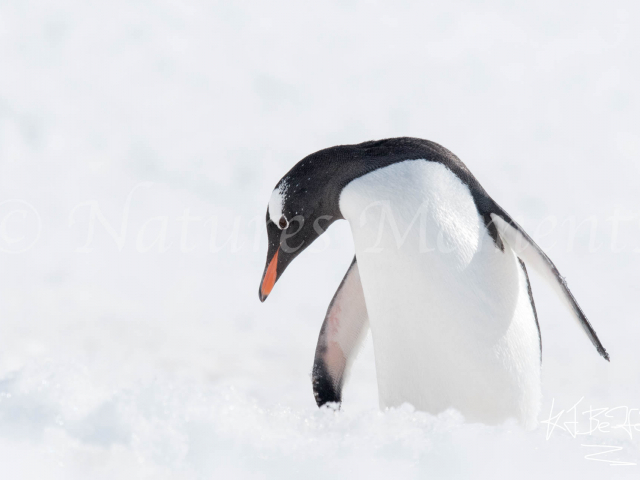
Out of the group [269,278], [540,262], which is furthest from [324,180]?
[540,262]

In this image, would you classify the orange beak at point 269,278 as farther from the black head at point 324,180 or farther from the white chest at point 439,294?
the white chest at point 439,294

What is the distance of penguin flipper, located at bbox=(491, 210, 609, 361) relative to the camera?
2.04 meters

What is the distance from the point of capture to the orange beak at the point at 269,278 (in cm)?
238

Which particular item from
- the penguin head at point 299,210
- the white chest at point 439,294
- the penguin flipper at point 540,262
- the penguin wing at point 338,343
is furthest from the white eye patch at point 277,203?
the penguin flipper at point 540,262

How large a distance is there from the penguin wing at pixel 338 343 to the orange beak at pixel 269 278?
0.32m

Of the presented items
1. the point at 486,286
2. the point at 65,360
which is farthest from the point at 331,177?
the point at 65,360

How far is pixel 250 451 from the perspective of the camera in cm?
135

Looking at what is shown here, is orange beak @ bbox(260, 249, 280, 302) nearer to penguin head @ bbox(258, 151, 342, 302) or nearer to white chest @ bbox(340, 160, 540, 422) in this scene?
penguin head @ bbox(258, 151, 342, 302)

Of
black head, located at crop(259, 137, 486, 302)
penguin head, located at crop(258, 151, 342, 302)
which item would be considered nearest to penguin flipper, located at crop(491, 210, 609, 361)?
black head, located at crop(259, 137, 486, 302)

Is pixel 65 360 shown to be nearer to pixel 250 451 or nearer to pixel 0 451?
pixel 0 451

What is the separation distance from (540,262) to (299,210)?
2.61ft

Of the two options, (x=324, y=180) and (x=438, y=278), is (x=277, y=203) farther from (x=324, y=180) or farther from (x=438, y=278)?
(x=438, y=278)

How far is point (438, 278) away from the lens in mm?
2004

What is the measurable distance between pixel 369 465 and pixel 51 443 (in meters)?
0.63
